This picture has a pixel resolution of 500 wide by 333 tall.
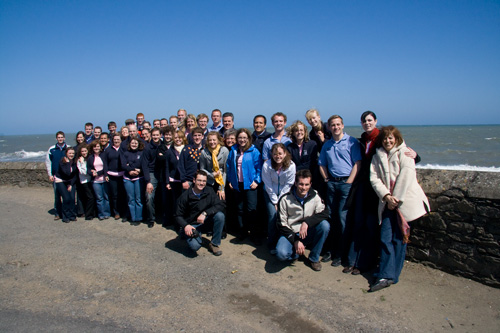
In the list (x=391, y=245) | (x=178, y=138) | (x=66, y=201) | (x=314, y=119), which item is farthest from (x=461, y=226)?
(x=66, y=201)

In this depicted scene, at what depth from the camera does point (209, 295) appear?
342 centimetres

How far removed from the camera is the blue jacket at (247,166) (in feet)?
15.2

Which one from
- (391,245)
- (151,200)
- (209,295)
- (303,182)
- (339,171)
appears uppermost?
(339,171)

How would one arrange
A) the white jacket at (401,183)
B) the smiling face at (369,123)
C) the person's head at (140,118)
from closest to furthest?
the white jacket at (401,183), the smiling face at (369,123), the person's head at (140,118)

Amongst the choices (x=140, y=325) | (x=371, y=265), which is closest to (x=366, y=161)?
(x=371, y=265)

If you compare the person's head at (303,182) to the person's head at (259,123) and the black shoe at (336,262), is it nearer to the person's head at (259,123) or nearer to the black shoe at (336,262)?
the black shoe at (336,262)

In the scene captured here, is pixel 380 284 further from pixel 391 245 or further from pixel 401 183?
pixel 401 183

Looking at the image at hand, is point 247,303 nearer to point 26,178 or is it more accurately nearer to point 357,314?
point 357,314

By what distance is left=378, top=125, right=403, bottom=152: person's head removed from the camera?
141 inches

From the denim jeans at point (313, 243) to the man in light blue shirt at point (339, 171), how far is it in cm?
25

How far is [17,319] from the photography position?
2.99m

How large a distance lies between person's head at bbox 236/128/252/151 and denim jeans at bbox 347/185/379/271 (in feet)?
5.75

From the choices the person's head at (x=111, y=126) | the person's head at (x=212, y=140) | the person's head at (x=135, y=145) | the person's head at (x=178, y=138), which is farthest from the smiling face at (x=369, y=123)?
the person's head at (x=111, y=126)

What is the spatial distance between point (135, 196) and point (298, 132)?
3.39 meters
